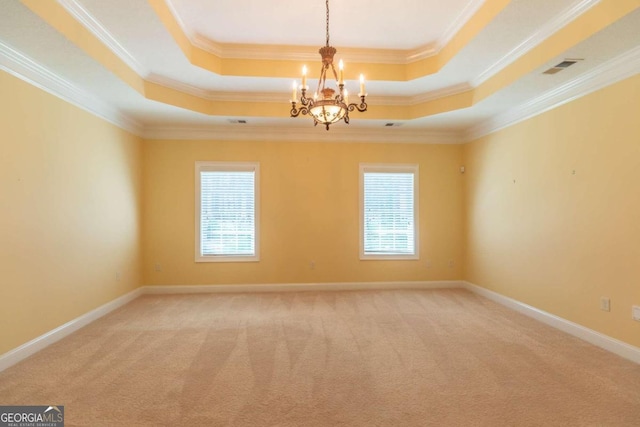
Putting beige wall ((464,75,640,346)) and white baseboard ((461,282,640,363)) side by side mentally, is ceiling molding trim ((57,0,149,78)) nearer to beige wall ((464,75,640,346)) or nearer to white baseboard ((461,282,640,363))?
beige wall ((464,75,640,346))

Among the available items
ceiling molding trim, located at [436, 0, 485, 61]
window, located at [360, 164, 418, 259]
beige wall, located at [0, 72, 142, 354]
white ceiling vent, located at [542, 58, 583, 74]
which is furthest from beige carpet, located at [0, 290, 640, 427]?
ceiling molding trim, located at [436, 0, 485, 61]

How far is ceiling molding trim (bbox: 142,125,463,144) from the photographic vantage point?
215 inches

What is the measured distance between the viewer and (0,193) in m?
2.80

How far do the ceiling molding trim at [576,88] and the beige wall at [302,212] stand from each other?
51.7 inches

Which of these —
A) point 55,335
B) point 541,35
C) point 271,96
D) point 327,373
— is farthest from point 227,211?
point 541,35

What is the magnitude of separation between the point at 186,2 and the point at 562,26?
3549mm

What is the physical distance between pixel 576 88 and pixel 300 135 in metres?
3.83

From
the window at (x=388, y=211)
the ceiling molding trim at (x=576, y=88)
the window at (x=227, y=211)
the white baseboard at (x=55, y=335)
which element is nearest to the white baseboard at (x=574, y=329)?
the window at (x=388, y=211)

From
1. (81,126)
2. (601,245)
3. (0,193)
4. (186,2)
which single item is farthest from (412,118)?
(0,193)

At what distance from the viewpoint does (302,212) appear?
5.66 m

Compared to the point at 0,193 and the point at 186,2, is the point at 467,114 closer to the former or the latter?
the point at 186,2

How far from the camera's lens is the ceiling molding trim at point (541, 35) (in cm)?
268

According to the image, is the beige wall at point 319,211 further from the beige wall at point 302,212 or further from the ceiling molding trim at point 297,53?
the ceiling molding trim at point 297,53

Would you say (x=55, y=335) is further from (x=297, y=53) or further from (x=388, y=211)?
(x=388, y=211)
